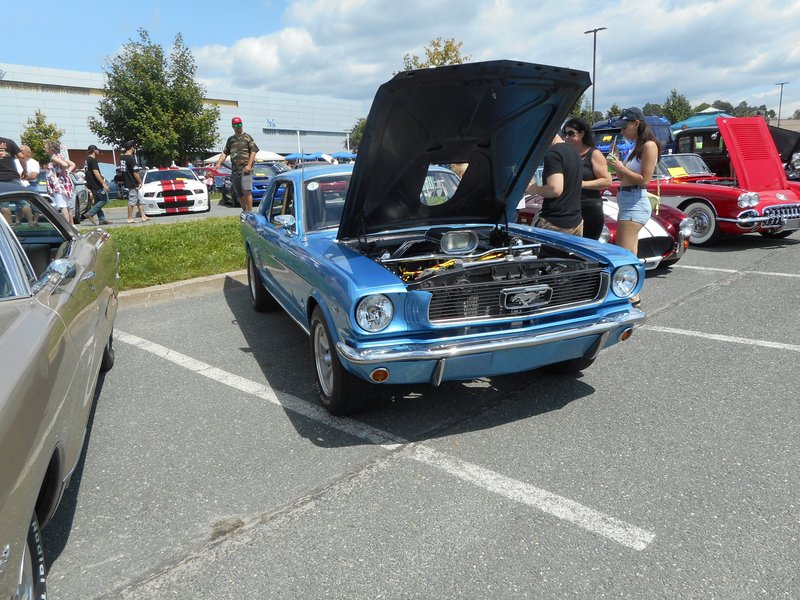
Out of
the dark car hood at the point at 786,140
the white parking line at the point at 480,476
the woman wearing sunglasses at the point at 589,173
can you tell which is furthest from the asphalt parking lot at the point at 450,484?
the dark car hood at the point at 786,140

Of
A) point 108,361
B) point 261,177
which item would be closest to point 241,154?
point 108,361

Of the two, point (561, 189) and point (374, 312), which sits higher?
point (561, 189)

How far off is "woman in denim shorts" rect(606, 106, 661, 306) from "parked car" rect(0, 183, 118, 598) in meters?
4.17

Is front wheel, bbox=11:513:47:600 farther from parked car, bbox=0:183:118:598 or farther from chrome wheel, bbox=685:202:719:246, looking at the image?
chrome wheel, bbox=685:202:719:246

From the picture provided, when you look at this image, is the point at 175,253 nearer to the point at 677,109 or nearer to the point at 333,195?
the point at 333,195

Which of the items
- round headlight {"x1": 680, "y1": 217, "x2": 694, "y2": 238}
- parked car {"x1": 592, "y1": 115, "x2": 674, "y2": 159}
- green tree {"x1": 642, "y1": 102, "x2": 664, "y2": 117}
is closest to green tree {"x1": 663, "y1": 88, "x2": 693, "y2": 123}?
green tree {"x1": 642, "y1": 102, "x2": 664, "y2": 117}

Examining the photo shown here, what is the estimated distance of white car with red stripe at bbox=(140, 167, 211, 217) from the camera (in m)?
15.4

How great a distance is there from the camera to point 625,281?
3.59m

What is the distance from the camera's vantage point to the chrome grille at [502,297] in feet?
10.2

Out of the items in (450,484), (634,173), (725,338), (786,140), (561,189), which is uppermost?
(786,140)

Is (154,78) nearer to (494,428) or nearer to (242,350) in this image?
(242,350)

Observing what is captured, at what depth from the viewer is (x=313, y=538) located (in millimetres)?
2400

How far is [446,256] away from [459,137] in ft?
2.69

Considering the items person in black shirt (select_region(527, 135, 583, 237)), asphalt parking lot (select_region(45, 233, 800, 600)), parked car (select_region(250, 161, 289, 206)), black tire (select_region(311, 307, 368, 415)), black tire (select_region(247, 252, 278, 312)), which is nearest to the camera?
asphalt parking lot (select_region(45, 233, 800, 600))
